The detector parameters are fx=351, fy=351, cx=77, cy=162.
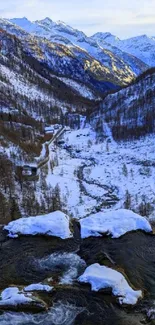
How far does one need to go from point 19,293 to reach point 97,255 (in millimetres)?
7268

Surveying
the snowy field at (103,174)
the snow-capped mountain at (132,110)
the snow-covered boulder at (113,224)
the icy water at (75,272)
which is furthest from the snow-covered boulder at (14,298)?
the snow-capped mountain at (132,110)

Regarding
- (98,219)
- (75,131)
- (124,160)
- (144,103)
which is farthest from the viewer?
(75,131)

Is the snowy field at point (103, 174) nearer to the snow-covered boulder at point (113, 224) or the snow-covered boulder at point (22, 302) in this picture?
the snow-covered boulder at point (113, 224)

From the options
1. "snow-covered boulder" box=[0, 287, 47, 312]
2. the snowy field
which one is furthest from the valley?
the snowy field

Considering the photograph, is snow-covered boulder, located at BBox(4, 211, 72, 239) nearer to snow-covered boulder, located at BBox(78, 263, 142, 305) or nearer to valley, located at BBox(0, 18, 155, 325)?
valley, located at BBox(0, 18, 155, 325)

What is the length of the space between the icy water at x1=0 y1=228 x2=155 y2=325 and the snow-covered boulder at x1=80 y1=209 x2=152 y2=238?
66cm

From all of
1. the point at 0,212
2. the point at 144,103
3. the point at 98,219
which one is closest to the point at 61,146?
the point at 144,103

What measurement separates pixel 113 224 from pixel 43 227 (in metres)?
6.21

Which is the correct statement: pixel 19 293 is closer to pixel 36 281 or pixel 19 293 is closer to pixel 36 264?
pixel 36 281

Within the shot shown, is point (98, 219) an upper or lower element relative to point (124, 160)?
upper

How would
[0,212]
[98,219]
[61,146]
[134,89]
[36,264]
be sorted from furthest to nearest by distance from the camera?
[134,89]
[61,146]
[0,212]
[98,219]
[36,264]

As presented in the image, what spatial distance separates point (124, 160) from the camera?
83438 millimetres

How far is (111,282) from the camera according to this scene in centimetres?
2283

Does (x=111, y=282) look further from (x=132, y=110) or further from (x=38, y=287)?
(x=132, y=110)
